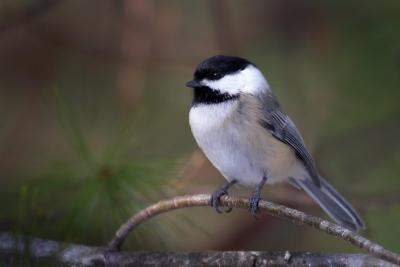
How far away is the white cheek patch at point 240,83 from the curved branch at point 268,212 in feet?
1.45

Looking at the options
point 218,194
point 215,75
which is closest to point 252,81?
point 215,75

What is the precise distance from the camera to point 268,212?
1.46 metres

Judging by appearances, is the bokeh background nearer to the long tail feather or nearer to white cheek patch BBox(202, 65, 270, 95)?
the long tail feather

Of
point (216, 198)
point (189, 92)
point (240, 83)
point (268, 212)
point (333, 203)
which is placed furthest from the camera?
point (189, 92)

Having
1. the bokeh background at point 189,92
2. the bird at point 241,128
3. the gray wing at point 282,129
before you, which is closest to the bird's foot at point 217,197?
the bird at point 241,128

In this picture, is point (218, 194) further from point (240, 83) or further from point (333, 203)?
point (333, 203)

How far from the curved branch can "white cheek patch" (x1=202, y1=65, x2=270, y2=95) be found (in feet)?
1.45

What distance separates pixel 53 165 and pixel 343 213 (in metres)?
1.04

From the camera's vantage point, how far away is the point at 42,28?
2814mm

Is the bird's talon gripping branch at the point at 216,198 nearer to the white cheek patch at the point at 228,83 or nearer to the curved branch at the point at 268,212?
the curved branch at the point at 268,212

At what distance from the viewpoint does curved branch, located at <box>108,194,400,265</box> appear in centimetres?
112

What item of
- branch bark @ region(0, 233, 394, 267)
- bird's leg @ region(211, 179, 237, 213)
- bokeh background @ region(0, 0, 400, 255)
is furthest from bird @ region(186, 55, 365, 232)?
branch bark @ region(0, 233, 394, 267)

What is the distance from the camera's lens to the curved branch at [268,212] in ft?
3.67

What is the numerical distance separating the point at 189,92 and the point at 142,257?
4.94 feet
